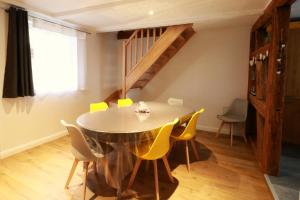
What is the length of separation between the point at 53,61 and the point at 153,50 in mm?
1812

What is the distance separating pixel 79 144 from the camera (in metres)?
1.87

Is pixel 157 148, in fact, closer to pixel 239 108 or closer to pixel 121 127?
pixel 121 127

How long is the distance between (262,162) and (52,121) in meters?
3.39

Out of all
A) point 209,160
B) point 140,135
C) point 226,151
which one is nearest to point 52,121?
point 140,135

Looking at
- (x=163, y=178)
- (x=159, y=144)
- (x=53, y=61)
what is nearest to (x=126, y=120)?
(x=159, y=144)

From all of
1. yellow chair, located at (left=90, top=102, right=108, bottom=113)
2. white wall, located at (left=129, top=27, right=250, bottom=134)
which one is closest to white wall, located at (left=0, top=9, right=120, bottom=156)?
yellow chair, located at (left=90, top=102, right=108, bottom=113)

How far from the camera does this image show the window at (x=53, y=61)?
3.21 metres

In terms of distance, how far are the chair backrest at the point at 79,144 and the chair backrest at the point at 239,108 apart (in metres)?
2.95

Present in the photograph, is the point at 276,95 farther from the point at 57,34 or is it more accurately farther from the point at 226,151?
the point at 57,34

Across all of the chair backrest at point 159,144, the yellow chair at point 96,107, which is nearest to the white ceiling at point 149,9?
the yellow chair at point 96,107

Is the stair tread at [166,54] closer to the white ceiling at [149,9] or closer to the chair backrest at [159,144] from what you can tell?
the white ceiling at [149,9]

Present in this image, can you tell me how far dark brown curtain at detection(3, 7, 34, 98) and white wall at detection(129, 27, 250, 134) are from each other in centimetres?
278

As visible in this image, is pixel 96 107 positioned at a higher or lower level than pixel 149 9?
lower

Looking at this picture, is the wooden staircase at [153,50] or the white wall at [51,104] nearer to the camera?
the white wall at [51,104]
